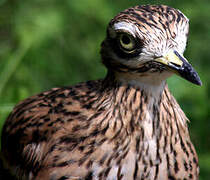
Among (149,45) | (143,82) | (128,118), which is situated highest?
(149,45)

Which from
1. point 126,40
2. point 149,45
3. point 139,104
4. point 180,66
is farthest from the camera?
point 139,104

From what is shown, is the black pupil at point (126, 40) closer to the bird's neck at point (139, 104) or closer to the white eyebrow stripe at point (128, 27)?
the white eyebrow stripe at point (128, 27)

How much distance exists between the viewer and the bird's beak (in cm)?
325

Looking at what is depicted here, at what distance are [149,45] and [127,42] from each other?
0.53 feet

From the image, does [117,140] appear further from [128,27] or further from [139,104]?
[128,27]

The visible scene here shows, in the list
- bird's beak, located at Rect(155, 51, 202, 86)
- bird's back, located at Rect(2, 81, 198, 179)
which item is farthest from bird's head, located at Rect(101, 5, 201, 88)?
bird's back, located at Rect(2, 81, 198, 179)

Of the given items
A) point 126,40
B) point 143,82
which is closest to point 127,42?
point 126,40

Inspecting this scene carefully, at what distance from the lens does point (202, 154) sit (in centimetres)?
549

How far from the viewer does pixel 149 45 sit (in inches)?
132

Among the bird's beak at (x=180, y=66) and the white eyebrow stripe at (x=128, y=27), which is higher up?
the white eyebrow stripe at (x=128, y=27)

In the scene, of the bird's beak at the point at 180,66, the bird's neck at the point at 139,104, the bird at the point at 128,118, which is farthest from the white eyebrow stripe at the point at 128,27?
the bird's neck at the point at 139,104

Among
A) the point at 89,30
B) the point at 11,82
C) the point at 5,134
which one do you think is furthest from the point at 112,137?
the point at 89,30

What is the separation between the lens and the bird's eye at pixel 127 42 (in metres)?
3.43

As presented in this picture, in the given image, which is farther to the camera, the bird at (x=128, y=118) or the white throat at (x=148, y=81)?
the white throat at (x=148, y=81)
